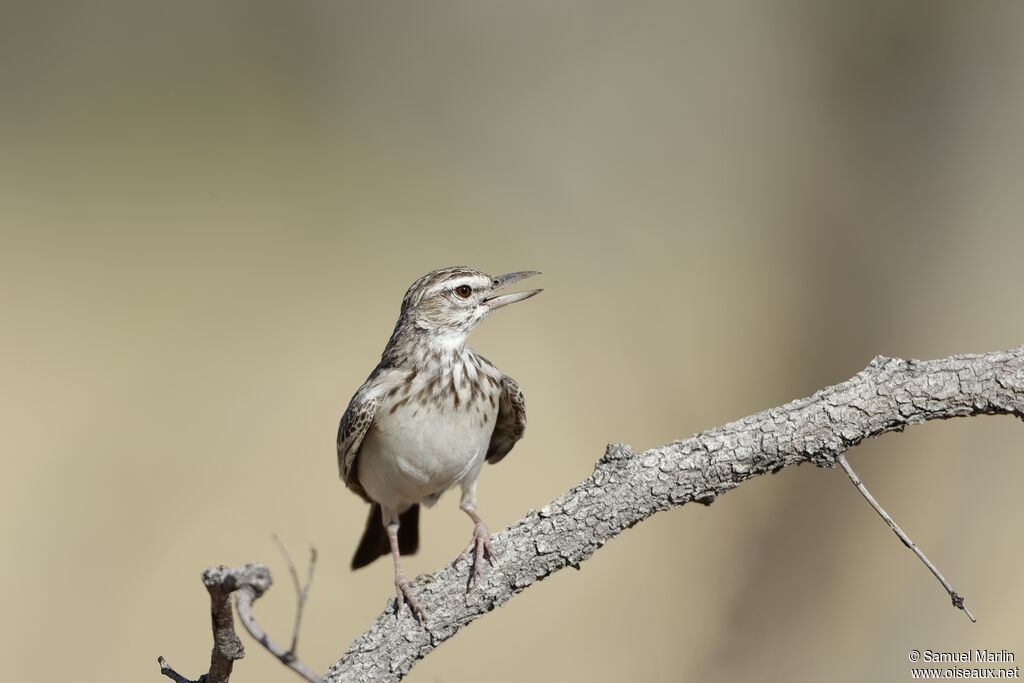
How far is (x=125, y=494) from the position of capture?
8648 mm

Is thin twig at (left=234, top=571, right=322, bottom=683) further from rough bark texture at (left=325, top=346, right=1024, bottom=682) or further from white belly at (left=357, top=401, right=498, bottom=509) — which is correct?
white belly at (left=357, top=401, right=498, bottom=509)

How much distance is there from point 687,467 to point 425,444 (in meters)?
1.66

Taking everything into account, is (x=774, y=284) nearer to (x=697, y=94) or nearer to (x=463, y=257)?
(x=697, y=94)

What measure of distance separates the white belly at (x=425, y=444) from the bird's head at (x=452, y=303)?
434mm

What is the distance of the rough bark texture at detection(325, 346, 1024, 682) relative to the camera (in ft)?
11.9

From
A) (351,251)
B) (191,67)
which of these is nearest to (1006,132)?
(351,251)

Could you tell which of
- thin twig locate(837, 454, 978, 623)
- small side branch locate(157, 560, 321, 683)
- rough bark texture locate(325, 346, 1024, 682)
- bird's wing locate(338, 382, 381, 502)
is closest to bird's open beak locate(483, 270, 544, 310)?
bird's wing locate(338, 382, 381, 502)

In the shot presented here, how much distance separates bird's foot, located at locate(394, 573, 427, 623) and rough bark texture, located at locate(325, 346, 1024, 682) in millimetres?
30

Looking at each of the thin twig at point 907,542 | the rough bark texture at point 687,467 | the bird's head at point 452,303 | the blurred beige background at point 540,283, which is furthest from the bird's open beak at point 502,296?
the blurred beige background at point 540,283

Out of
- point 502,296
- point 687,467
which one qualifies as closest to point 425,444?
point 502,296

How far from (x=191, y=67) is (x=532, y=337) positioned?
4.12 metres

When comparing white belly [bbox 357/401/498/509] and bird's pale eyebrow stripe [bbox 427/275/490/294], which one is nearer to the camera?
white belly [bbox 357/401/498/509]

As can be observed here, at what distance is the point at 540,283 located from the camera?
9594 millimetres

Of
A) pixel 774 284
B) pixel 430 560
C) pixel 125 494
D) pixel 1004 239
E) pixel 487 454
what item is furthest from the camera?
pixel 774 284
